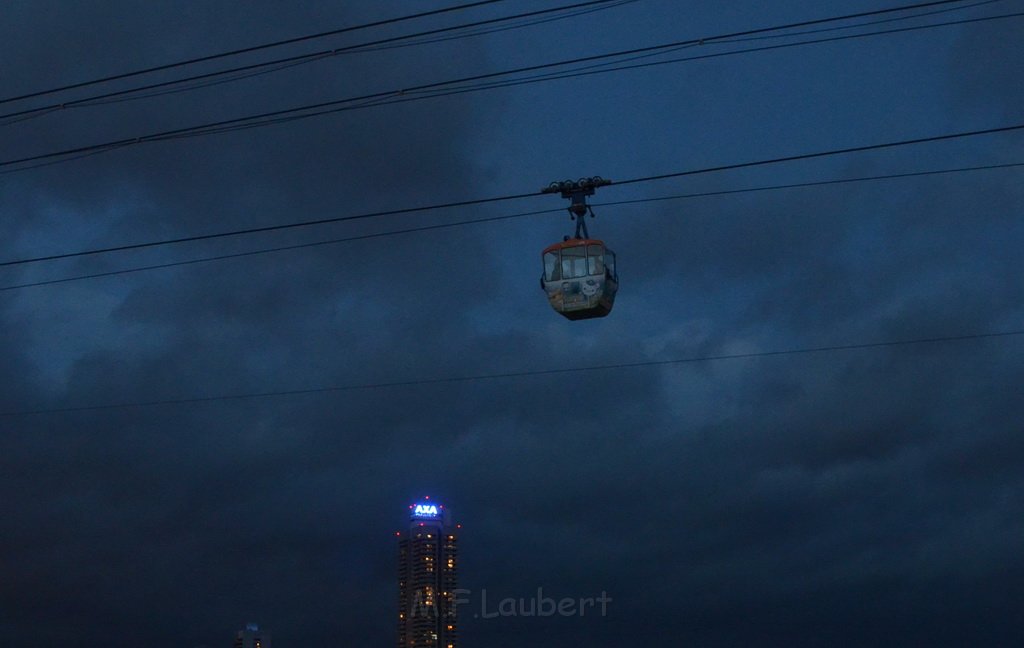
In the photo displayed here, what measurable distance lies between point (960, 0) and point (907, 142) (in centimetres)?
450

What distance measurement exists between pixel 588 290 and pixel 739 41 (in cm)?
687

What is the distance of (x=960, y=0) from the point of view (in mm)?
24391

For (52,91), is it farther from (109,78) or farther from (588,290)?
(588,290)

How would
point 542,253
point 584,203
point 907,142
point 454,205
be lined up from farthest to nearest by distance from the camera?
point 542,253, point 454,205, point 584,203, point 907,142

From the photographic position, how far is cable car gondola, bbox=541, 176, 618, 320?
89.4ft

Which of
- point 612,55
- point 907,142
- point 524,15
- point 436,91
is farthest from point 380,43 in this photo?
point 907,142

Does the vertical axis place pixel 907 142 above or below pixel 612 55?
below

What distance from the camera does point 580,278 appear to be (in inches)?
1078

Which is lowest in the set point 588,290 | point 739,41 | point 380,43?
point 588,290

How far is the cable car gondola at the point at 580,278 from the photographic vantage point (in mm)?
27250

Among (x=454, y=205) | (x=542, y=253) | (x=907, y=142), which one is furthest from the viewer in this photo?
(x=542, y=253)

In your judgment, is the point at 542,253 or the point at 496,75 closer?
the point at 496,75

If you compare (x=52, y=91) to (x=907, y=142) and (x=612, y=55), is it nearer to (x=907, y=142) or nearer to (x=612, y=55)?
(x=612, y=55)

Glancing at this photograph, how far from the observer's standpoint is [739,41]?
77.4ft
